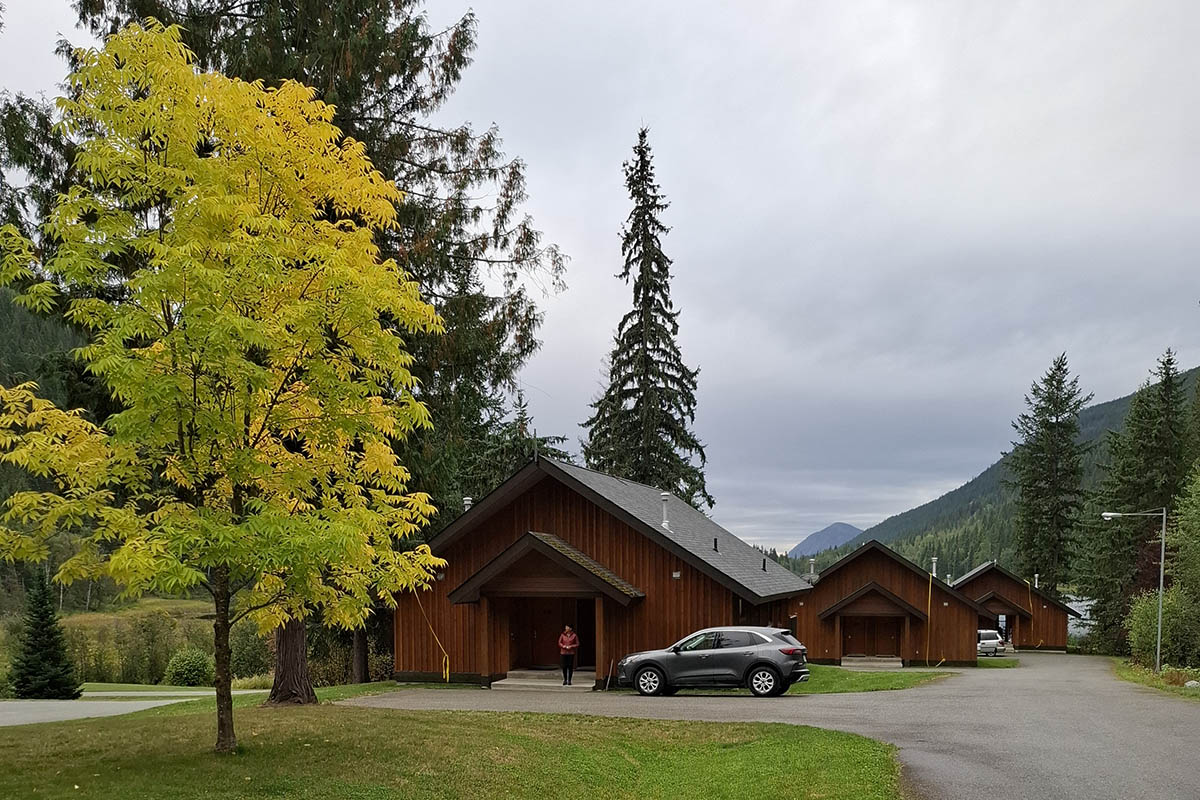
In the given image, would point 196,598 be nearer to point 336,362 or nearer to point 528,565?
point 528,565

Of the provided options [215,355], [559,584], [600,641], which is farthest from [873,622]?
[215,355]

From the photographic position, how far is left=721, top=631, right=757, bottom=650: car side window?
19812mm

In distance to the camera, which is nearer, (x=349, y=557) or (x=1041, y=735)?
(x=349, y=557)

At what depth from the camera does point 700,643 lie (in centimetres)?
1998

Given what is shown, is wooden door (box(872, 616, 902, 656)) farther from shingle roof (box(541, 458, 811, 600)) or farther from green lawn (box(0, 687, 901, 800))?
green lawn (box(0, 687, 901, 800))

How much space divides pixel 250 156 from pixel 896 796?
10700 mm

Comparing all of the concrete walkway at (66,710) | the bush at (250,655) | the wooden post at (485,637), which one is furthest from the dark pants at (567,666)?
the bush at (250,655)

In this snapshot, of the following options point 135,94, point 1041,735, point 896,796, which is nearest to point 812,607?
point 1041,735

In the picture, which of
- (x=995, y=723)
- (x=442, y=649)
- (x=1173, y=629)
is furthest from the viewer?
(x=1173, y=629)

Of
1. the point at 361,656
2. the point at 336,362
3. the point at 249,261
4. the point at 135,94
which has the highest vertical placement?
the point at 135,94

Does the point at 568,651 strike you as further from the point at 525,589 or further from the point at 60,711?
the point at 60,711

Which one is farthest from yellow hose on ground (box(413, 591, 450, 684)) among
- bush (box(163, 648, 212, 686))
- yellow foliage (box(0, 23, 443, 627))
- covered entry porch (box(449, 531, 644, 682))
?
bush (box(163, 648, 212, 686))

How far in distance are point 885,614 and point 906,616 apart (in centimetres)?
80

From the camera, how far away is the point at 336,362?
10.4 meters
